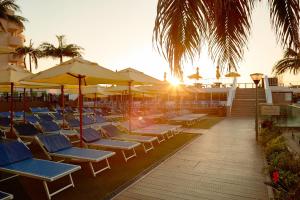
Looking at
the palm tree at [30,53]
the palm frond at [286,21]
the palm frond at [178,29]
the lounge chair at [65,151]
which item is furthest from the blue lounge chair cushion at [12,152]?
the palm tree at [30,53]

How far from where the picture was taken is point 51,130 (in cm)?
964

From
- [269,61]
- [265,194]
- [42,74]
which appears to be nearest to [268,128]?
[265,194]

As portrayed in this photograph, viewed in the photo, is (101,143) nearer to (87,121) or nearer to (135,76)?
(135,76)

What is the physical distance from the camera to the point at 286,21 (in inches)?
132

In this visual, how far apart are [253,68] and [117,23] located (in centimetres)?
282

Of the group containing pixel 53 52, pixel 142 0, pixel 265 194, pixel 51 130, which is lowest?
pixel 265 194

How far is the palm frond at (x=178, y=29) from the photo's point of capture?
313 cm

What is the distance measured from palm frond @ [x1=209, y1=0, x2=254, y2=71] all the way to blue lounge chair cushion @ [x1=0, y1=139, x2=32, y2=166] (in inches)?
166

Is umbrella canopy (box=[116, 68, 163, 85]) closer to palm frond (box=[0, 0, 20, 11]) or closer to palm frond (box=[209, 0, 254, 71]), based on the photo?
palm frond (box=[209, 0, 254, 71])

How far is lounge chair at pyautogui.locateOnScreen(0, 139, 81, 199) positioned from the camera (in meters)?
4.62

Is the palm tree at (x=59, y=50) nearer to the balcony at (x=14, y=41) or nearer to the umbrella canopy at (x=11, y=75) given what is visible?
the balcony at (x=14, y=41)

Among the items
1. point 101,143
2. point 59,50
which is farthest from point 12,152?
point 59,50

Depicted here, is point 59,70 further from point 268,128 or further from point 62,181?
point 268,128

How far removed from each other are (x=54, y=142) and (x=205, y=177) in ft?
12.0
